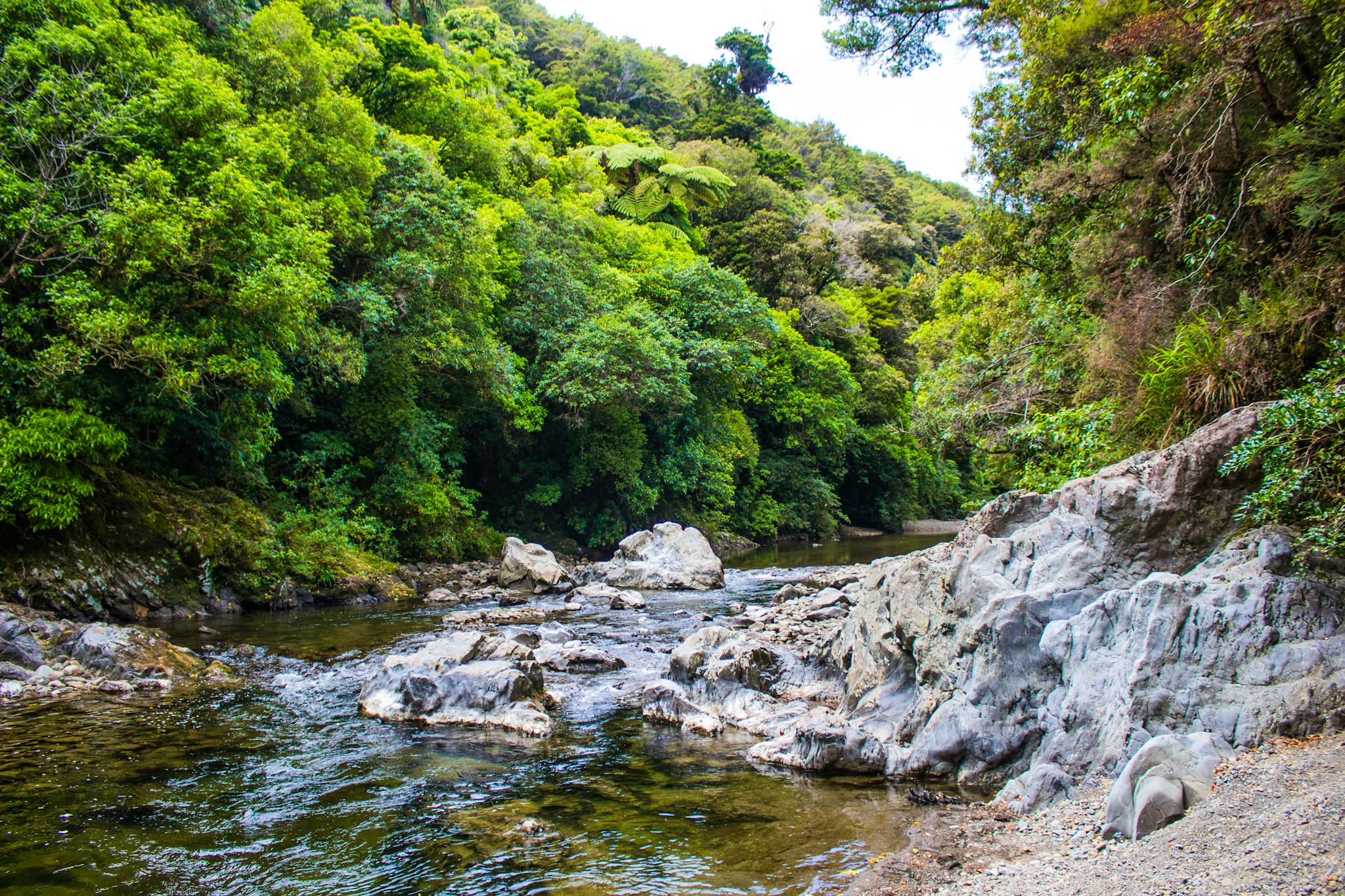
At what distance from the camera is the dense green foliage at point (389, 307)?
11.7 meters

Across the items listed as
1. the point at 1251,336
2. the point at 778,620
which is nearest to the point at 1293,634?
the point at 1251,336

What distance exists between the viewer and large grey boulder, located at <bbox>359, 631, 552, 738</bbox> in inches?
335

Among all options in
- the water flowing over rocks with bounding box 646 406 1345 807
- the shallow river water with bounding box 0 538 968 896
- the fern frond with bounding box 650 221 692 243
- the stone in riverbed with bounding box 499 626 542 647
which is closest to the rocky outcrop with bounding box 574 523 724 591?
the stone in riverbed with bounding box 499 626 542 647

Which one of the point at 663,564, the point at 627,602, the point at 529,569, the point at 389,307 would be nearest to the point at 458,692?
the point at 627,602

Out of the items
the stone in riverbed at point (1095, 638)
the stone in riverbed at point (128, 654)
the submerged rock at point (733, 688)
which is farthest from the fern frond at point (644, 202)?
the stone in riverbed at point (1095, 638)

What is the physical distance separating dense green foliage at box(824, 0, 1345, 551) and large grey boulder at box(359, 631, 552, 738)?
7.00 m

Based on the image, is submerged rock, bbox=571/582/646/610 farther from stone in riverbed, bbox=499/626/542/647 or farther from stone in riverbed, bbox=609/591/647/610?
stone in riverbed, bbox=499/626/542/647

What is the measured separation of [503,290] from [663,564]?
9.45 meters

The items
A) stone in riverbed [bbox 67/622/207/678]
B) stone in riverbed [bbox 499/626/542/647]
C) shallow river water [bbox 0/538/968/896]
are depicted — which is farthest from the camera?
stone in riverbed [bbox 499/626/542/647]

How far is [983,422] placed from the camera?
48.3ft

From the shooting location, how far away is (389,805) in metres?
6.07

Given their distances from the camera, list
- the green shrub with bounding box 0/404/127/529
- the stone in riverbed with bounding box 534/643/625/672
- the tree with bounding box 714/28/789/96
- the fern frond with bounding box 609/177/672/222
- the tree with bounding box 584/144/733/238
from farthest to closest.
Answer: the tree with bounding box 714/28/789/96
the tree with bounding box 584/144/733/238
the fern frond with bounding box 609/177/672/222
the stone in riverbed with bounding box 534/643/625/672
the green shrub with bounding box 0/404/127/529

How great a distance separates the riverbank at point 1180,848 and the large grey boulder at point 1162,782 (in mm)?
84

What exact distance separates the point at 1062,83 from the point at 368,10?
31.8m
